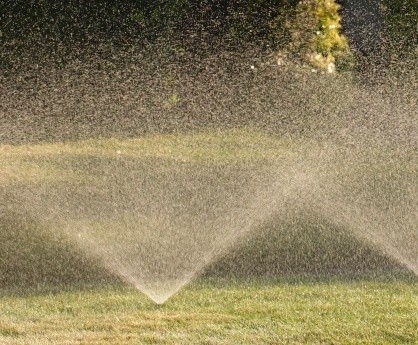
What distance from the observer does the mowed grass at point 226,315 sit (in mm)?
6246

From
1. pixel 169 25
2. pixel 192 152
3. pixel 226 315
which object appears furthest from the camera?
pixel 169 25

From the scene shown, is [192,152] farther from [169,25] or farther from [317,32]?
[317,32]

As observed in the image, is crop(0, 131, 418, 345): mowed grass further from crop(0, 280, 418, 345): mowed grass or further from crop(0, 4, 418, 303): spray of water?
crop(0, 4, 418, 303): spray of water

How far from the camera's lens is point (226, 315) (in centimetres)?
675

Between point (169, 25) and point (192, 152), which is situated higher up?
point (169, 25)

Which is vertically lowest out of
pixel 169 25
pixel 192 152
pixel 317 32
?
pixel 192 152

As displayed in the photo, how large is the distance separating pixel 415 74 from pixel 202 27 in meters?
3.55

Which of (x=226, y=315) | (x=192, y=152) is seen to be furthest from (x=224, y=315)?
(x=192, y=152)

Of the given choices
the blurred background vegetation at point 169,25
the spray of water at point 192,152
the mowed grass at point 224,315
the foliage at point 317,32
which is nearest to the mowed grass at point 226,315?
the mowed grass at point 224,315

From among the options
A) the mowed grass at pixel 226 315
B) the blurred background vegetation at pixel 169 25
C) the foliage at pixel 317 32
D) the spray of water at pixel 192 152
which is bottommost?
the mowed grass at pixel 226 315

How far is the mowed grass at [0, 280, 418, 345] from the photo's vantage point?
20.5 ft

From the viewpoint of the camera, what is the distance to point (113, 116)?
15.6 metres

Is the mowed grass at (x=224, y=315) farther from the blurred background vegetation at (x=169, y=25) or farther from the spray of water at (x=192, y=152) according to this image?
the blurred background vegetation at (x=169, y=25)

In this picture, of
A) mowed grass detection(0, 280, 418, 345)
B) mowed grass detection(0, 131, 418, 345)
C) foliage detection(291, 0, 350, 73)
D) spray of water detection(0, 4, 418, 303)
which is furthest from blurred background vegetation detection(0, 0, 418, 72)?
mowed grass detection(0, 280, 418, 345)
